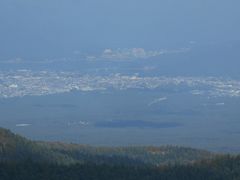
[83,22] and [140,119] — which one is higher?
[83,22]

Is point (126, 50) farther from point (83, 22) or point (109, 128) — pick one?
point (109, 128)

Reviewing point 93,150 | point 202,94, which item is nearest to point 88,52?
point 202,94

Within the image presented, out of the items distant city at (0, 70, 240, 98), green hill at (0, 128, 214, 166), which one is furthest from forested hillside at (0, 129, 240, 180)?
distant city at (0, 70, 240, 98)

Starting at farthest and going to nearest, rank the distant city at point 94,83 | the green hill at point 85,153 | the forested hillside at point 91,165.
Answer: the distant city at point 94,83 → the green hill at point 85,153 → the forested hillside at point 91,165

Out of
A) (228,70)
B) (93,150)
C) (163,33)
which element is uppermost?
→ (163,33)

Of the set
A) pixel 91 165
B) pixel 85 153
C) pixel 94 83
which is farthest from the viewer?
pixel 94 83

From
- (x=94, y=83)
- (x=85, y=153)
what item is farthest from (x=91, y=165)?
(x=94, y=83)

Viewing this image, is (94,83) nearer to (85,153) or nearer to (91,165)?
(85,153)

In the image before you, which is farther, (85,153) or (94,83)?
(94,83)

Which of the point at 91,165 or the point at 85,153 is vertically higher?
the point at 85,153

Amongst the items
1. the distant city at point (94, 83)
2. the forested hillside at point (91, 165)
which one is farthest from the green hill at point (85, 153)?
the distant city at point (94, 83)

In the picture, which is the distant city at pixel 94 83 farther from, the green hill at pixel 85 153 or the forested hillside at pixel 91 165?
the forested hillside at pixel 91 165
